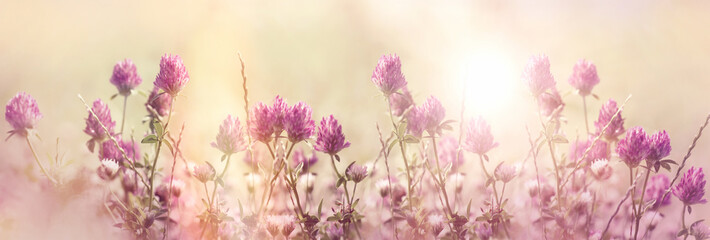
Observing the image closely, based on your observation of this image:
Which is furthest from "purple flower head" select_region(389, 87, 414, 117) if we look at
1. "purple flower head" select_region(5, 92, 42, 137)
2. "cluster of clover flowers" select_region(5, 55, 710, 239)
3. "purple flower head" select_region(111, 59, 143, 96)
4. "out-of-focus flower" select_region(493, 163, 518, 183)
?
"purple flower head" select_region(5, 92, 42, 137)

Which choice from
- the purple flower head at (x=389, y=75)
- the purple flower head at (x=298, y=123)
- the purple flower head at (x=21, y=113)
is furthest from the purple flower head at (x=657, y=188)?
the purple flower head at (x=21, y=113)

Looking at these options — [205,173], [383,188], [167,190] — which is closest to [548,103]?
[383,188]

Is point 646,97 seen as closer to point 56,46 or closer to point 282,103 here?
point 282,103

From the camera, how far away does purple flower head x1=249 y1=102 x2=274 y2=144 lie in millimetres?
1099

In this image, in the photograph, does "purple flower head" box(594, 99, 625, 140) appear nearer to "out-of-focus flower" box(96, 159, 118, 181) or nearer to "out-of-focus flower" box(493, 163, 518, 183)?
"out-of-focus flower" box(493, 163, 518, 183)

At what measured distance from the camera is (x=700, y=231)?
4.36 ft

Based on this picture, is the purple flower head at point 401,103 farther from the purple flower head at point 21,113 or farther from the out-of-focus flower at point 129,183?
the purple flower head at point 21,113

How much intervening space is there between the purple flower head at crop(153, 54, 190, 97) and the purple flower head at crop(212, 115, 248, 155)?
111 mm

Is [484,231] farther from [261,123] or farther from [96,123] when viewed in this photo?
[96,123]

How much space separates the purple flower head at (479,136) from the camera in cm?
126

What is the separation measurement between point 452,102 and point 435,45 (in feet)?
1.31

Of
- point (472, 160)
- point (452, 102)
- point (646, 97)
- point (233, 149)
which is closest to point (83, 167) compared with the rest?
point (233, 149)

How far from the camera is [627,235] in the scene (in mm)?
1467

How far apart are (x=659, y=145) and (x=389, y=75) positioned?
53 cm
